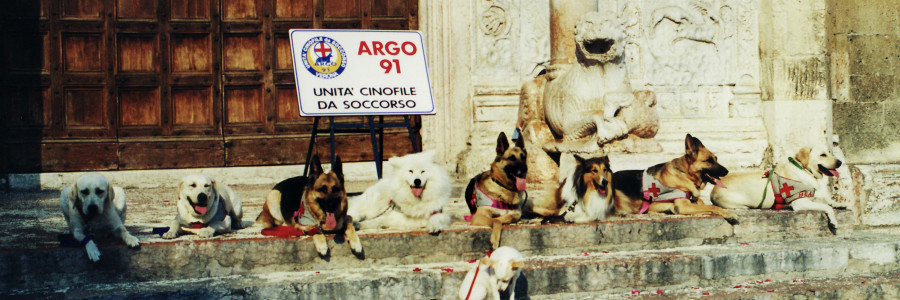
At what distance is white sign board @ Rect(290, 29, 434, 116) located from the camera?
739cm

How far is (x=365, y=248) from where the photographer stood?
5.64 meters

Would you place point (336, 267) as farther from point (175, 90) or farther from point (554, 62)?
point (175, 90)

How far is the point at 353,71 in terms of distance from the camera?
7578 mm

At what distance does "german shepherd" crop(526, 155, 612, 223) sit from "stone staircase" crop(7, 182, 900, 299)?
0.12m

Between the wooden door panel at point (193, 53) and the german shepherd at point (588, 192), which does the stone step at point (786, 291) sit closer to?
the german shepherd at point (588, 192)

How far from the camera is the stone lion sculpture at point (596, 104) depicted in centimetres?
777

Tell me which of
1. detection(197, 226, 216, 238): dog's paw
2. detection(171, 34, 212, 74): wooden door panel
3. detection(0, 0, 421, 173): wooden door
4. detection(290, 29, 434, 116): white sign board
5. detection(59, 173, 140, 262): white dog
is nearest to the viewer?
detection(59, 173, 140, 262): white dog

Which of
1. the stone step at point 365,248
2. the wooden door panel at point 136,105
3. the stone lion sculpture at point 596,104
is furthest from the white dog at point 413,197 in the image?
the wooden door panel at point 136,105

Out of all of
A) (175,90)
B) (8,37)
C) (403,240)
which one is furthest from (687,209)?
(8,37)

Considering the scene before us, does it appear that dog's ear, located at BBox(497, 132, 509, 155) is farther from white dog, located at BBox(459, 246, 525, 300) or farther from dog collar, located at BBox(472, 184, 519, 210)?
white dog, located at BBox(459, 246, 525, 300)

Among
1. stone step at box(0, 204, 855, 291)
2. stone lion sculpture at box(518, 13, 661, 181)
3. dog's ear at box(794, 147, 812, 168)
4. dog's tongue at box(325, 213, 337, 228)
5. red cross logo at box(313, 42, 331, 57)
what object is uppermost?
red cross logo at box(313, 42, 331, 57)

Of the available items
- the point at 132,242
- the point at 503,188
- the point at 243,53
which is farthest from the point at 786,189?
the point at 243,53

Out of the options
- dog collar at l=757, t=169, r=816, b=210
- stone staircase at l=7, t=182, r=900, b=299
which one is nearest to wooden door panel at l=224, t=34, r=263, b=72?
stone staircase at l=7, t=182, r=900, b=299

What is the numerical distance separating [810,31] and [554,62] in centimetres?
344
